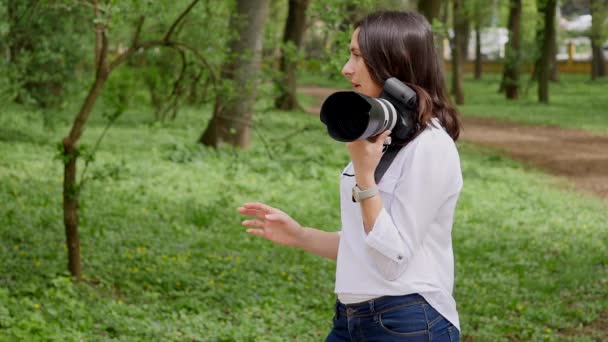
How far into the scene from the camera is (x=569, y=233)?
9891 mm

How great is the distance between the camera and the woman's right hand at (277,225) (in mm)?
2963

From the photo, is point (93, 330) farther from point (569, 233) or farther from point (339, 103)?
point (569, 233)

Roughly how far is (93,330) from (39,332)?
0.53 metres

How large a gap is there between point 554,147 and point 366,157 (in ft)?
55.5

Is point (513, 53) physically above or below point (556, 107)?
above

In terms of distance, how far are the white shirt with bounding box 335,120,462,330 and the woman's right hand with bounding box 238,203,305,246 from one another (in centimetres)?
36

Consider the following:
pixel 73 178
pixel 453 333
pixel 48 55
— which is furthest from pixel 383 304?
pixel 48 55

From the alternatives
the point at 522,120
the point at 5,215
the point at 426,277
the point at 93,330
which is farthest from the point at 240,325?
the point at 522,120

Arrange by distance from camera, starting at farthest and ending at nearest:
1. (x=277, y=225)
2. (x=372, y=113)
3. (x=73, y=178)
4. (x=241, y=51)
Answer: (x=241, y=51) → (x=73, y=178) → (x=277, y=225) → (x=372, y=113)

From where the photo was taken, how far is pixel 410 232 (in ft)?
7.90

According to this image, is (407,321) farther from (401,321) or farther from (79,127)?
(79,127)

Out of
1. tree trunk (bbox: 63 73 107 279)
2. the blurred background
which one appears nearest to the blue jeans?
the blurred background

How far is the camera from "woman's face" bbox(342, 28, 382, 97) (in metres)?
2.52

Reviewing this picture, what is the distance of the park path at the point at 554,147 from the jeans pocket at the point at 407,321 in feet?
34.6
